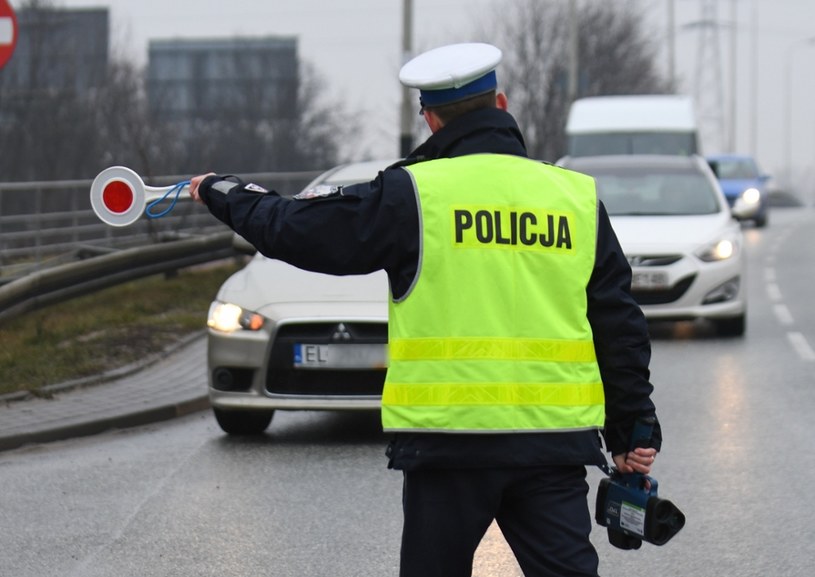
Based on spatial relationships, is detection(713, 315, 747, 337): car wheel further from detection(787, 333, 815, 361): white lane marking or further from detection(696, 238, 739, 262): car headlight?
detection(696, 238, 739, 262): car headlight

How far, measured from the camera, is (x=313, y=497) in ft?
25.5

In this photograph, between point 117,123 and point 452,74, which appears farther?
point 117,123

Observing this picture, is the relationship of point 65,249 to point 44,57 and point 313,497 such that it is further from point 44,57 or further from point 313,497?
point 44,57

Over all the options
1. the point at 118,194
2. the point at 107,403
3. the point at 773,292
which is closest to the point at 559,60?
the point at 773,292

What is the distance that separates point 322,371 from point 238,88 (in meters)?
56.0

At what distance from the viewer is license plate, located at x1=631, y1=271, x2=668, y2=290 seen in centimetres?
1420

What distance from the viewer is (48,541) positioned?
689 cm

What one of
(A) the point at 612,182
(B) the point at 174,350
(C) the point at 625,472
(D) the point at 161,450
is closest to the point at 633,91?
(A) the point at 612,182

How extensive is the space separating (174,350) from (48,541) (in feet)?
20.5

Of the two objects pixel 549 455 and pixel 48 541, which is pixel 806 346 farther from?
pixel 549 455

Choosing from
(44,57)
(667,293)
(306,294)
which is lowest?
(667,293)

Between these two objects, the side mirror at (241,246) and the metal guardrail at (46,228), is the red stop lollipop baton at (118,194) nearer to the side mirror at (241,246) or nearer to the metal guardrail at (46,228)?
the side mirror at (241,246)

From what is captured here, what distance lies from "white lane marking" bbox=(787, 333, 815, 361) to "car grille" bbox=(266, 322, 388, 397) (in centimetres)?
521

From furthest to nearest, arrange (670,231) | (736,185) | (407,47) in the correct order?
(736,185), (407,47), (670,231)
